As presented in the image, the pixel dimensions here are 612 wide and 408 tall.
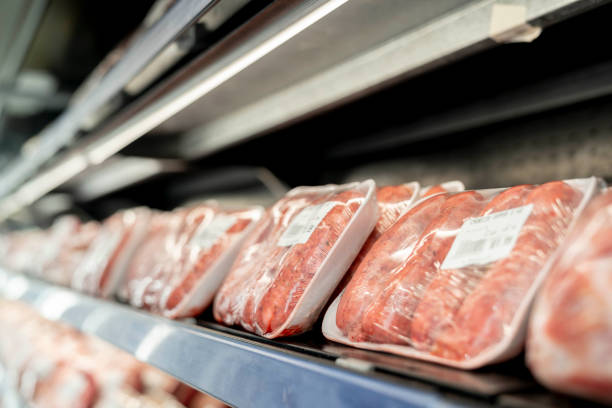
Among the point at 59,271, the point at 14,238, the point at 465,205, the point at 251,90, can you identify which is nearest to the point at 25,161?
the point at 59,271

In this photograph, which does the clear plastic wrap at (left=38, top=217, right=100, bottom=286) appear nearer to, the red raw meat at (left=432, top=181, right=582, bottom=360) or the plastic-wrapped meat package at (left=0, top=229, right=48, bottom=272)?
the plastic-wrapped meat package at (left=0, top=229, right=48, bottom=272)

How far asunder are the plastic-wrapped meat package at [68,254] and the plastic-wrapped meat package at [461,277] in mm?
1704

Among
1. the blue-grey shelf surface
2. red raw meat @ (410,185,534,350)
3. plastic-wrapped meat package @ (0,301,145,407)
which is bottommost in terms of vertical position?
plastic-wrapped meat package @ (0,301,145,407)

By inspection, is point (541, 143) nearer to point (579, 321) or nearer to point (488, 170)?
point (488, 170)

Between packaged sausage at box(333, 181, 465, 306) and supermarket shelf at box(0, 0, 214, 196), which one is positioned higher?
supermarket shelf at box(0, 0, 214, 196)

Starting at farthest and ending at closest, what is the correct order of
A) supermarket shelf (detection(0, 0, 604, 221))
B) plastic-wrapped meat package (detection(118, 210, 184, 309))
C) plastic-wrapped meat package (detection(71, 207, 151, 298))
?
plastic-wrapped meat package (detection(71, 207, 151, 298)) → plastic-wrapped meat package (detection(118, 210, 184, 309)) → supermarket shelf (detection(0, 0, 604, 221))

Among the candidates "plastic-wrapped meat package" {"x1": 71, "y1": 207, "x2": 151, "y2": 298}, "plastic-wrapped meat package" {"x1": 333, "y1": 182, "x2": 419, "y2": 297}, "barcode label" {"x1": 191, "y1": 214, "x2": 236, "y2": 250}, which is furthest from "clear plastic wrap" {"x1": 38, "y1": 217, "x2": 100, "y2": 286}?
"plastic-wrapped meat package" {"x1": 333, "y1": 182, "x2": 419, "y2": 297}

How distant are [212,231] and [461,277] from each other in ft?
2.61

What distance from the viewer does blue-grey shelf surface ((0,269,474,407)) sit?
22.0 inches

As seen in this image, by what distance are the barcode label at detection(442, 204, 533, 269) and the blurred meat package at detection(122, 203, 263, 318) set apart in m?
0.66

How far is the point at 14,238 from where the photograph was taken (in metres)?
3.81

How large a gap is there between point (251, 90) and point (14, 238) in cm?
308

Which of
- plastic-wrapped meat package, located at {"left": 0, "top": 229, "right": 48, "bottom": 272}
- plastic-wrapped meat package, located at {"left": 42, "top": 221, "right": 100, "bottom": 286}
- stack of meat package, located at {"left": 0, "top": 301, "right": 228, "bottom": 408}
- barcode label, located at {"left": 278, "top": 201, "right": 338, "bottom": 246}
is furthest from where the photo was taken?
plastic-wrapped meat package, located at {"left": 0, "top": 229, "right": 48, "bottom": 272}

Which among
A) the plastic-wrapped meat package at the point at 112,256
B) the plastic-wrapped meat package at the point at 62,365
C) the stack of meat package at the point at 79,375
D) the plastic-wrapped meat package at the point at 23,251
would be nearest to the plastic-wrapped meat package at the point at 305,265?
the stack of meat package at the point at 79,375
